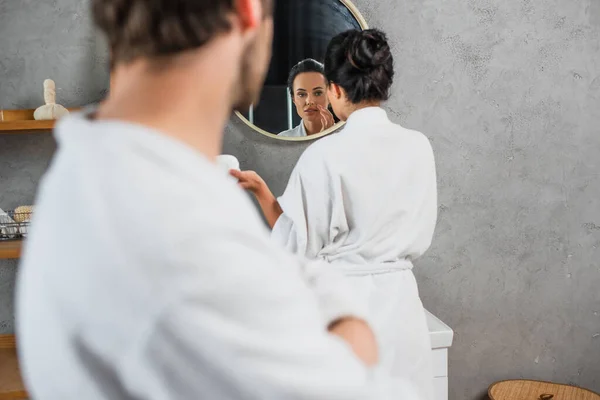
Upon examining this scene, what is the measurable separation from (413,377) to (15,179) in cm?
129

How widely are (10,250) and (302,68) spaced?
3.20 feet

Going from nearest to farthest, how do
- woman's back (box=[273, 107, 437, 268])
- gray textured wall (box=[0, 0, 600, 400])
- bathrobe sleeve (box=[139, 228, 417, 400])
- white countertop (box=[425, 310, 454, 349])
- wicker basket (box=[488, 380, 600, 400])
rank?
1. bathrobe sleeve (box=[139, 228, 417, 400])
2. woman's back (box=[273, 107, 437, 268])
3. white countertop (box=[425, 310, 454, 349])
4. gray textured wall (box=[0, 0, 600, 400])
5. wicker basket (box=[488, 380, 600, 400])

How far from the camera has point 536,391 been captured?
6.62ft

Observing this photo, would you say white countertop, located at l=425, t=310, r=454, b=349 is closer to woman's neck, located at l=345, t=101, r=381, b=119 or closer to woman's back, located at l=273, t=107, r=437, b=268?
woman's back, located at l=273, t=107, r=437, b=268

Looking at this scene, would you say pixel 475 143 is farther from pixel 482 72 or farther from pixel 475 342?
pixel 475 342

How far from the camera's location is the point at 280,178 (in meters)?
1.91

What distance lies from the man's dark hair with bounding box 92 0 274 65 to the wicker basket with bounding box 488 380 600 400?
186cm

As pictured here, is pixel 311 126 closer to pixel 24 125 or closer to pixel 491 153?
pixel 491 153

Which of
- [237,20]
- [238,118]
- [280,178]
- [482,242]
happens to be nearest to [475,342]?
[482,242]

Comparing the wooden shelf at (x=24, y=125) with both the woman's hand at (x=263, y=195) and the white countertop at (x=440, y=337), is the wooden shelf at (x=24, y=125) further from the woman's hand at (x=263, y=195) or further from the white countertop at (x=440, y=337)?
the white countertop at (x=440, y=337)

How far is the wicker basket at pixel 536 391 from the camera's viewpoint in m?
1.98

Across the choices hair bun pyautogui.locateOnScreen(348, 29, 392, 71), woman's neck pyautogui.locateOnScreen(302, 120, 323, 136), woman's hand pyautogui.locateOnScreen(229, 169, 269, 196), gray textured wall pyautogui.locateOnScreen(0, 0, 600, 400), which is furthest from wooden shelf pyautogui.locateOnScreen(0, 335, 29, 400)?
hair bun pyautogui.locateOnScreen(348, 29, 392, 71)

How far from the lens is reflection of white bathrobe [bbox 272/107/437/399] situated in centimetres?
139

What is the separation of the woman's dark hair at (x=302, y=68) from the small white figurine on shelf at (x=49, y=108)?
659 millimetres
